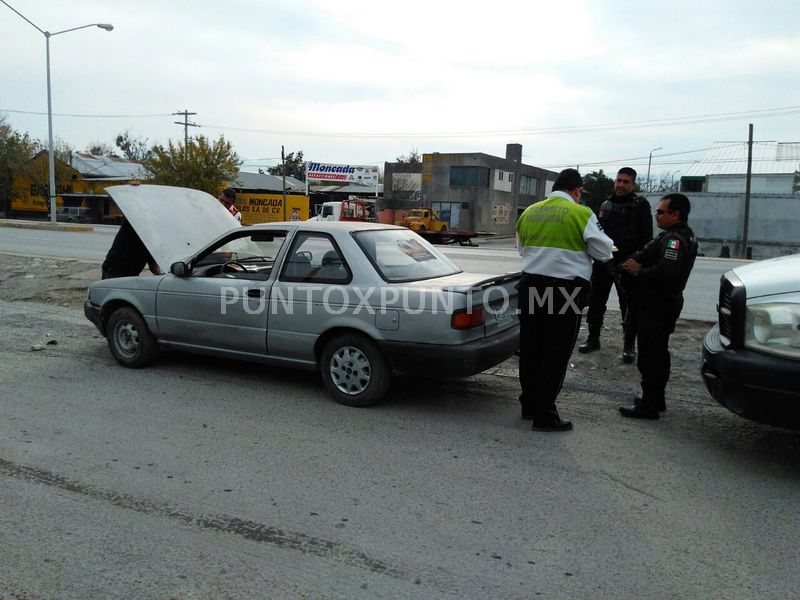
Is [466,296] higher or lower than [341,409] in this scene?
higher

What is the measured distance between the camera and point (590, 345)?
22.5 feet

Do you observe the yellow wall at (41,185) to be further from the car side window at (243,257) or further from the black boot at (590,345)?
the black boot at (590,345)

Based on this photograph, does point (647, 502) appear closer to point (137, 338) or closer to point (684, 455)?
point (684, 455)

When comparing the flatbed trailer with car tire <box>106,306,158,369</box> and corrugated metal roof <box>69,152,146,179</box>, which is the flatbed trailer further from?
corrugated metal roof <box>69,152,146,179</box>

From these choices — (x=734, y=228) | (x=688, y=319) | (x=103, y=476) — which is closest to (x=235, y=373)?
(x=103, y=476)

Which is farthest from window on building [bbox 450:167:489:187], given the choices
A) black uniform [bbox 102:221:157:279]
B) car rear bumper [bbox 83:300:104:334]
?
car rear bumper [bbox 83:300:104:334]

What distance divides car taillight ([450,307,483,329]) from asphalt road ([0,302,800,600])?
74 centimetres

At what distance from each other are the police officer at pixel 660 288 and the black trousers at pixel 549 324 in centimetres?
55

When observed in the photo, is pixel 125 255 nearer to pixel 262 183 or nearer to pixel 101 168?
pixel 101 168

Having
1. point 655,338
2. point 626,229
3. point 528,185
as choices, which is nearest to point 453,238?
point 626,229

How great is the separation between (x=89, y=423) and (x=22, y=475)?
0.95 meters

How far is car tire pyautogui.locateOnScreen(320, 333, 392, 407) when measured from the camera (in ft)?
16.8

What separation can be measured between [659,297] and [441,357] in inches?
65.8

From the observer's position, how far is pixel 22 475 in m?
3.88
